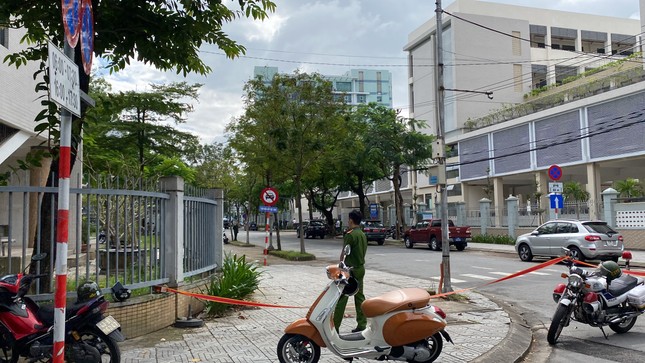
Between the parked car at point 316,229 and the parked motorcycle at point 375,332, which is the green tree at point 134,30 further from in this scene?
the parked car at point 316,229

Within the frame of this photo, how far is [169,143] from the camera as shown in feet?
87.7

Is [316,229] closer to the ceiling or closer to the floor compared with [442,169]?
closer to the floor

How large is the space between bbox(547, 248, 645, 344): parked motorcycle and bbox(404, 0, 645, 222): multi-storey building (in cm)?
1681

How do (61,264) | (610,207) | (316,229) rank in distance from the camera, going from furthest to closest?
(316,229), (610,207), (61,264)

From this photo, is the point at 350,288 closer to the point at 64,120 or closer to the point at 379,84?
the point at 64,120

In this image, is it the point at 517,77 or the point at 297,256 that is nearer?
the point at 297,256

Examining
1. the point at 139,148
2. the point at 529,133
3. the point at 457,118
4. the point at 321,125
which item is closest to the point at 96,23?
the point at 321,125

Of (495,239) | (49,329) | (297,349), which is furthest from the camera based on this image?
(495,239)

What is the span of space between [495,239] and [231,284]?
82.3ft

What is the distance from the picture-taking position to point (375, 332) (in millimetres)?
5715

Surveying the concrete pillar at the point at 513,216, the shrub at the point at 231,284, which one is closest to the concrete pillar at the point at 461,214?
the concrete pillar at the point at 513,216

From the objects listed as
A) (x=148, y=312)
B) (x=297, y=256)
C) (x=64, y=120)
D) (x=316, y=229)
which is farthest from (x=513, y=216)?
(x=64, y=120)

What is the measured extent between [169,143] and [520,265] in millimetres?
17589

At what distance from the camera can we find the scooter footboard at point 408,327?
5.57 metres
